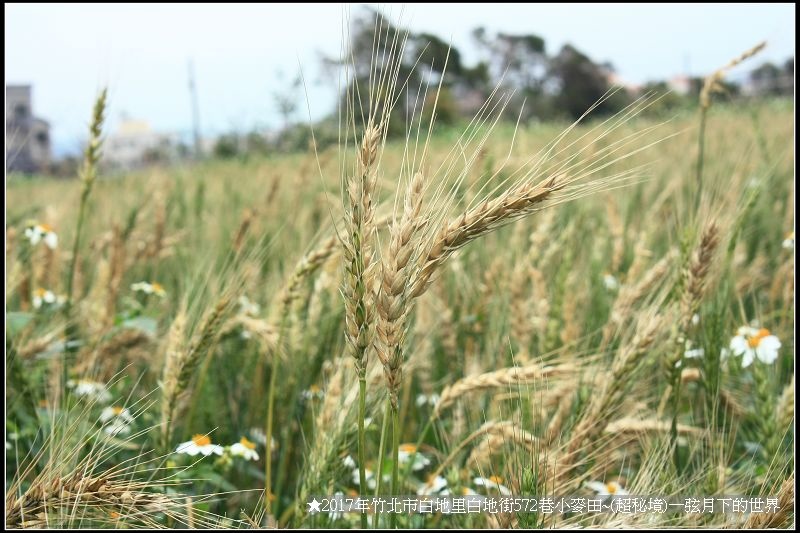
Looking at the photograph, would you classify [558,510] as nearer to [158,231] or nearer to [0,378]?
[0,378]

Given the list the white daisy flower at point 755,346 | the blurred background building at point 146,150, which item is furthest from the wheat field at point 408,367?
the blurred background building at point 146,150

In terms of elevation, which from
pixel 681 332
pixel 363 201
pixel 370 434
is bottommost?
pixel 370 434

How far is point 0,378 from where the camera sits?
5.08ft

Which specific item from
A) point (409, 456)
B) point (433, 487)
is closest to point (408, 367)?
point (409, 456)

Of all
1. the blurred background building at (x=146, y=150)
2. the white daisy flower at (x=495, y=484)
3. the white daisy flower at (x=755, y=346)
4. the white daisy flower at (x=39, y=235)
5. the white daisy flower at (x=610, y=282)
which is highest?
the blurred background building at (x=146, y=150)

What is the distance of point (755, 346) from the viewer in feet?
6.02

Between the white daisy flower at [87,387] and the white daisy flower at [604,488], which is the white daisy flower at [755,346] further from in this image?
the white daisy flower at [87,387]

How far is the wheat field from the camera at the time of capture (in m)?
0.93

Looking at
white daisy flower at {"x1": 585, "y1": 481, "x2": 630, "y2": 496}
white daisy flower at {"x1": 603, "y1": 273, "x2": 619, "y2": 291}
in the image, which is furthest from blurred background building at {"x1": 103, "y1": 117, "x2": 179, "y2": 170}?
white daisy flower at {"x1": 585, "y1": 481, "x2": 630, "y2": 496}

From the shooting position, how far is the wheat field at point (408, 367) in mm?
933

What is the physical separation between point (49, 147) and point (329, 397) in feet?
16.4

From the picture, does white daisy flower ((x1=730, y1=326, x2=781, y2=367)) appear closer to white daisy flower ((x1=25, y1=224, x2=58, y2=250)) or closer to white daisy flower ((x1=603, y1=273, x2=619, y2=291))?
white daisy flower ((x1=603, y1=273, x2=619, y2=291))

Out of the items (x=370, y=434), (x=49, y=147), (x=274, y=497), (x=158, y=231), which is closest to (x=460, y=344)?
(x=370, y=434)

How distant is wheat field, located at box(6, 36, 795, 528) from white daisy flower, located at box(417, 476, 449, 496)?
0.03 feet
